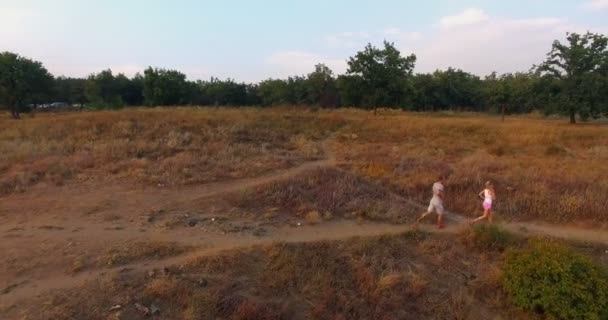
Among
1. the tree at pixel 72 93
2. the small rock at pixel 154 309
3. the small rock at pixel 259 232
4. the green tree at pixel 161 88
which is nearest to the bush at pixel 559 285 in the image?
the small rock at pixel 259 232

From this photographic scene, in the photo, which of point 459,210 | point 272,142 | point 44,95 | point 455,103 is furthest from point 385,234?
point 455,103

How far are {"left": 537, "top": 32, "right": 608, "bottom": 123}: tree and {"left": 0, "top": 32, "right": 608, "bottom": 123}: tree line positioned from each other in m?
0.05

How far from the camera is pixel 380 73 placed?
3259 centimetres

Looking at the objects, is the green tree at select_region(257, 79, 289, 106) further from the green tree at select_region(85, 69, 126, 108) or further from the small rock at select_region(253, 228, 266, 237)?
the small rock at select_region(253, 228, 266, 237)

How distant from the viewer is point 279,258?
28.5 feet

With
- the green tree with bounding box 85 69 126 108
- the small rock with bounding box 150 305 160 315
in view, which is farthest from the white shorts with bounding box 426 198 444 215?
the green tree with bounding box 85 69 126 108

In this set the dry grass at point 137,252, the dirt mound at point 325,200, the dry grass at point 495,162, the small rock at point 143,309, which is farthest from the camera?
the dry grass at point 495,162

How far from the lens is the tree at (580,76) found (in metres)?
28.0

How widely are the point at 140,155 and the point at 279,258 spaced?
933 cm

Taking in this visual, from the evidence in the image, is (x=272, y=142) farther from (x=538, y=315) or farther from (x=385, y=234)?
(x=538, y=315)

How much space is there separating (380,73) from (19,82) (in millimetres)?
24320

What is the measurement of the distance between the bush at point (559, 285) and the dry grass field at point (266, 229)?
15cm

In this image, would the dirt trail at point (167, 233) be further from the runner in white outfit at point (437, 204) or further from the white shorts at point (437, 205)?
the white shorts at point (437, 205)

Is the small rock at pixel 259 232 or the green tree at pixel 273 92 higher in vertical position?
the green tree at pixel 273 92
